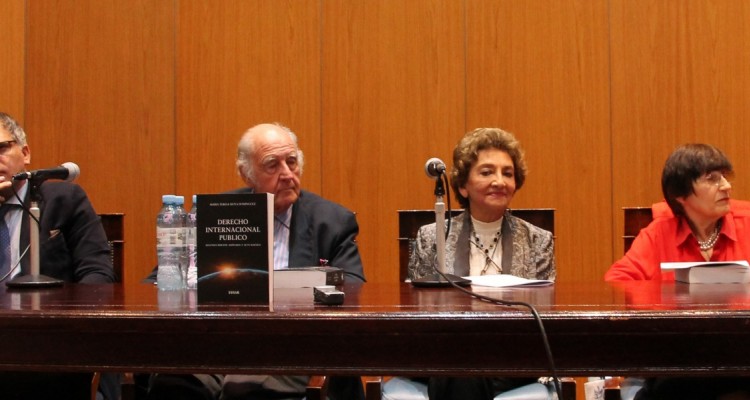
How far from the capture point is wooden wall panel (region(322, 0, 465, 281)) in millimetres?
4969

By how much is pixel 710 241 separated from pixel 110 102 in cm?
363

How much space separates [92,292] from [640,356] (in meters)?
1.43

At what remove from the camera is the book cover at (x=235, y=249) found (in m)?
1.76

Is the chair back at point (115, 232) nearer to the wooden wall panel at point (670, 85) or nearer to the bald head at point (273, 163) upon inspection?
the bald head at point (273, 163)

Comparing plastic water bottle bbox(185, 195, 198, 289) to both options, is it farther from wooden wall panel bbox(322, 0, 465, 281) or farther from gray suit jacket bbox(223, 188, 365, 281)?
wooden wall panel bbox(322, 0, 465, 281)

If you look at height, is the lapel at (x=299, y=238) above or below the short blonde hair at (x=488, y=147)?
below

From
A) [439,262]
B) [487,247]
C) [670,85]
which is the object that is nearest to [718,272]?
[439,262]

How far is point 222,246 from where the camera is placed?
177 cm

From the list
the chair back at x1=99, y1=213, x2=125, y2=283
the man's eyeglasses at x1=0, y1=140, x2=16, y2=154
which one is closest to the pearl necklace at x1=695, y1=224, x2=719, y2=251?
the chair back at x1=99, y1=213, x2=125, y2=283

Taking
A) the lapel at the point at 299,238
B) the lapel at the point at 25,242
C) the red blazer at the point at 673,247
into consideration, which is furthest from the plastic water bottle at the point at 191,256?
the red blazer at the point at 673,247

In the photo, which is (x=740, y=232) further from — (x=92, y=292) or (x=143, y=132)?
(x=143, y=132)

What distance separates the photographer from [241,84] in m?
5.09

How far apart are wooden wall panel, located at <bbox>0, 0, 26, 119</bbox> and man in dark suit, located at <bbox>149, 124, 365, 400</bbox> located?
252 cm

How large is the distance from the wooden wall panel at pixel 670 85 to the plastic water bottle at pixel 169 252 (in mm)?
3212
